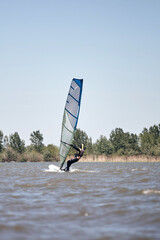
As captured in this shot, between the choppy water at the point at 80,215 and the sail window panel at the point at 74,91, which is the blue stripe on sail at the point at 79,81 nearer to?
the sail window panel at the point at 74,91

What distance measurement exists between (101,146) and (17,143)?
22.5 metres

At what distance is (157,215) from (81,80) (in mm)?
15071

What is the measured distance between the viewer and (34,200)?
9.15m

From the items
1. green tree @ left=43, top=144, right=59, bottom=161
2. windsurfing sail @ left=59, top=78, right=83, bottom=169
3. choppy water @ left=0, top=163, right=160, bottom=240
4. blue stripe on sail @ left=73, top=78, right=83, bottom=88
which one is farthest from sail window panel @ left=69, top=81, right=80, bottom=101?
green tree @ left=43, top=144, right=59, bottom=161

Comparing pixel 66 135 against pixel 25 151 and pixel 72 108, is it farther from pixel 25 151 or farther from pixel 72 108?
pixel 25 151

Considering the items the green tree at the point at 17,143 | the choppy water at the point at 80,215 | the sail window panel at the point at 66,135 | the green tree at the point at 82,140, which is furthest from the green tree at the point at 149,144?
the choppy water at the point at 80,215

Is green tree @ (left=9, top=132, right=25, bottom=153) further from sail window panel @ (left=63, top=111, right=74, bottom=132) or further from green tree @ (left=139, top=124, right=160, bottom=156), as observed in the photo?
sail window panel @ (left=63, top=111, right=74, bottom=132)

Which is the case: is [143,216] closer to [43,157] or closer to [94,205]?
[94,205]

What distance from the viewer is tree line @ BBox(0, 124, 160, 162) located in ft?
270

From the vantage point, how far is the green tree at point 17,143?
9456 centimetres

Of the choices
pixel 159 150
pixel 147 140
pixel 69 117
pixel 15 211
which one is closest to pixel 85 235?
pixel 15 211

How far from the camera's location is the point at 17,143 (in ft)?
311

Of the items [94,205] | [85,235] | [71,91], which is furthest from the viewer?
[71,91]

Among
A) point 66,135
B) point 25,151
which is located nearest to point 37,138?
point 25,151
